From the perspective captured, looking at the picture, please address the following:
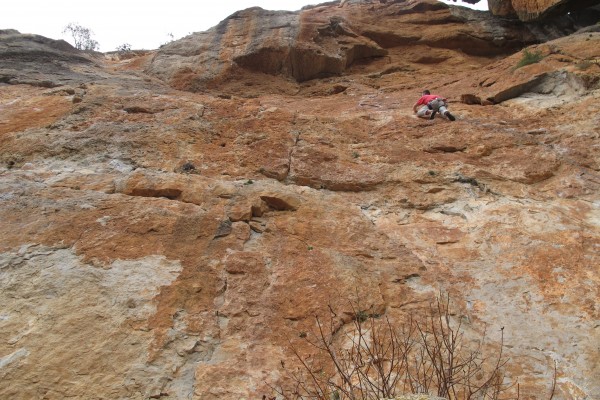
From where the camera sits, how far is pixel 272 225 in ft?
22.2

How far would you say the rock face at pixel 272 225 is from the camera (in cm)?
478

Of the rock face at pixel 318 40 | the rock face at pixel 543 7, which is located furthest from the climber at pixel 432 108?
the rock face at pixel 543 7

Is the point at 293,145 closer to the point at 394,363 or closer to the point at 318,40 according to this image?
the point at 394,363

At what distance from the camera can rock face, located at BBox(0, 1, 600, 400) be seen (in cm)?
478

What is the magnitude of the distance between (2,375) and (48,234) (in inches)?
80.1

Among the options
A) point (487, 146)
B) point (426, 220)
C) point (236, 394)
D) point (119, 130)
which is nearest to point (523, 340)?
point (426, 220)

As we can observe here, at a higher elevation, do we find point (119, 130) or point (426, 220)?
point (119, 130)

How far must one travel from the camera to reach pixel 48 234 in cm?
601

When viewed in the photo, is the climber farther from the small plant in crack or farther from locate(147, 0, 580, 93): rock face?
the small plant in crack

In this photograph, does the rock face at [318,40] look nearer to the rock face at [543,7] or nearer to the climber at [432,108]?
the rock face at [543,7]

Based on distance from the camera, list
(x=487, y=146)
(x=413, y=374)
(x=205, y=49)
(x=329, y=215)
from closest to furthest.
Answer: (x=413, y=374) → (x=329, y=215) → (x=487, y=146) → (x=205, y=49)

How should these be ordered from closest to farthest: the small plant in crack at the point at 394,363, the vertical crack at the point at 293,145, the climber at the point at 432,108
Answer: the small plant in crack at the point at 394,363
the vertical crack at the point at 293,145
the climber at the point at 432,108

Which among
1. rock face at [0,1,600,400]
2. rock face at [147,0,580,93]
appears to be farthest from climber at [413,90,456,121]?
rock face at [147,0,580,93]

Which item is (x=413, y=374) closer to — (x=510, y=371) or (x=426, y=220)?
(x=510, y=371)
